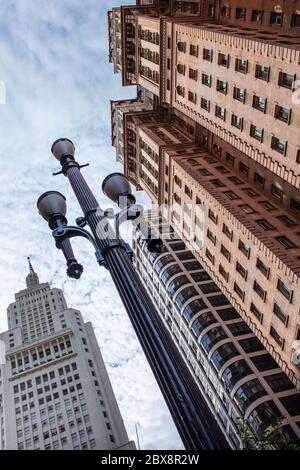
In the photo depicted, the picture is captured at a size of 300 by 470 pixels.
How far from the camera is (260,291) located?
39.1 meters

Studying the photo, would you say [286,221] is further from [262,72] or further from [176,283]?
[176,283]

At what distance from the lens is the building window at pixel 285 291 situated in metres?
34.7

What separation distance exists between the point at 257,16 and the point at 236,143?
40.6ft

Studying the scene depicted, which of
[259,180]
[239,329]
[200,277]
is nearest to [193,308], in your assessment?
[200,277]

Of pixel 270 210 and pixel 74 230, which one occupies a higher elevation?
pixel 74 230

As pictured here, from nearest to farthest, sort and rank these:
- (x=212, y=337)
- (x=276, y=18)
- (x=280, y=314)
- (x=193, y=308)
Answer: (x=280, y=314), (x=276, y=18), (x=212, y=337), (x=193, y=308)

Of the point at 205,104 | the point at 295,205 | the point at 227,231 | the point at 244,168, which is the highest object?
the point at 205,104

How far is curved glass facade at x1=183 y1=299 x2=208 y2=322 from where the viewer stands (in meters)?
74.9

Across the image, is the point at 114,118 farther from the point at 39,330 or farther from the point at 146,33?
the point at 39,330

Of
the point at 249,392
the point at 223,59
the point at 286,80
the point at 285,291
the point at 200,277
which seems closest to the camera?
the point at 286,80

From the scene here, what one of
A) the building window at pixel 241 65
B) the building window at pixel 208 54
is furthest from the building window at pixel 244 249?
the building window at pixel 208 54

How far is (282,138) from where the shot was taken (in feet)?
109

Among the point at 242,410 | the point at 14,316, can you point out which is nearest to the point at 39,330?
the point at 14,316

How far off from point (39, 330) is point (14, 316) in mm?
10167
